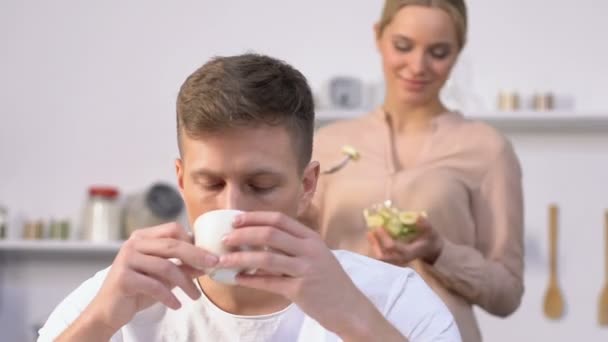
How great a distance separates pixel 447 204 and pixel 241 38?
1759 mm

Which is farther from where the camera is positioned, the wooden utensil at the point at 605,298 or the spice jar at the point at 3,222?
the spice jar at the point at 3,222

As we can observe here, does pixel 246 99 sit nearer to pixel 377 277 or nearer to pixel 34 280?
pixel 377 277

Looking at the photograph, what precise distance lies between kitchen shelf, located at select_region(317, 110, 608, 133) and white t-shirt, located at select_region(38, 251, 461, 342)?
200cm

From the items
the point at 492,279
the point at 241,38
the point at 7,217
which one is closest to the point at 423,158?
the point at 492,279

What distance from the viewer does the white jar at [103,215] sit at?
11.3ft

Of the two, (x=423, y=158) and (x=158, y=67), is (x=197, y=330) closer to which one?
(x=423, y=158)

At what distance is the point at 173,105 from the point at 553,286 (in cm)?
138

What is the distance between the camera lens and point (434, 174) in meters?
2.04

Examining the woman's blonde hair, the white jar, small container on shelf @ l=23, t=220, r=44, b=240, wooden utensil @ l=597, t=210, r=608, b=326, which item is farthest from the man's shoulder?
small container on shelf @ l=23, t=220, r=44, b=240

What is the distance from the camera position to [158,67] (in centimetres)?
366

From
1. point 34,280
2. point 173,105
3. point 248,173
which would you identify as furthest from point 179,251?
point 34,280

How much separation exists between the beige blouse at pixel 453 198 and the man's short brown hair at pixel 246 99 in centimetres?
71

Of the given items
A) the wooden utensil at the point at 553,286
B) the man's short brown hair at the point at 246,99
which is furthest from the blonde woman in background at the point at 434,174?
the wooden utensil at the point at 553,286

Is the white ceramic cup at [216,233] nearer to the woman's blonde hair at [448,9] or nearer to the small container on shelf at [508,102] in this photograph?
the woman's blonde hair at [448,9]
